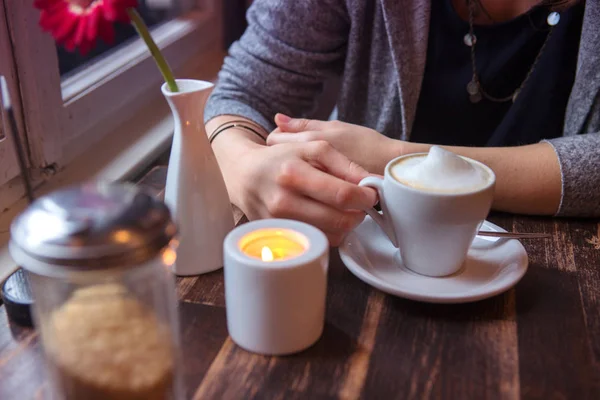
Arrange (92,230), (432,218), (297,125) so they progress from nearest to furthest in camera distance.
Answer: (92,230), (432,218), (297,125)

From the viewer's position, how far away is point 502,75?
1.13 m

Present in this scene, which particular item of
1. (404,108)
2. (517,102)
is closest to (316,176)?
(404,108)

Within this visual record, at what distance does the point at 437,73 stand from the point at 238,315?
716 millimetres

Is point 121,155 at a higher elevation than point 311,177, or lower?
lower

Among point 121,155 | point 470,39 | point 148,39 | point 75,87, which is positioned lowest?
point 121,155

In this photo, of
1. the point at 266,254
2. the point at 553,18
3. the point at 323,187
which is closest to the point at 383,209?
the point at 323,187

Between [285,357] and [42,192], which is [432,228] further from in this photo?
[42,192]

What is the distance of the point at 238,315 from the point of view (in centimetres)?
59

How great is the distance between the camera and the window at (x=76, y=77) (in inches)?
35.8

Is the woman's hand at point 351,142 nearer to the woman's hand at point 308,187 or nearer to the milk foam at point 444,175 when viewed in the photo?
the woman's hand at point 308,187

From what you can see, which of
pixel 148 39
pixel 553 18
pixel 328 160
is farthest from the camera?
pixel 553 18

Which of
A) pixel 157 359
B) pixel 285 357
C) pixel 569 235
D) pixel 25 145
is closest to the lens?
pixel 157 359

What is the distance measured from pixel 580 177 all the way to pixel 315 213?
1.25 ft

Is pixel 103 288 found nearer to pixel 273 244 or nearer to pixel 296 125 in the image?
pixel 273 244
